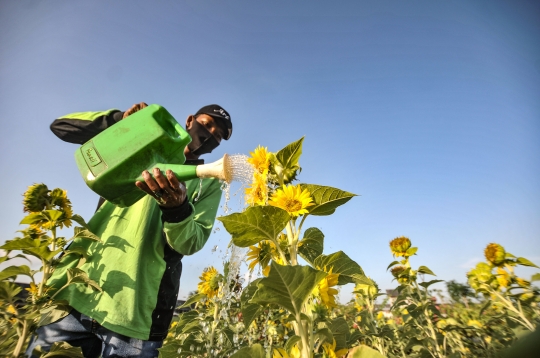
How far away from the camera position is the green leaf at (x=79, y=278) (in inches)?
59.6

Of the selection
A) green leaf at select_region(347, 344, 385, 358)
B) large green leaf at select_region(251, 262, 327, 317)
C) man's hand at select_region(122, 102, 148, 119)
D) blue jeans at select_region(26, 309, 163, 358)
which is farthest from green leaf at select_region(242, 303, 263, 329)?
man's hand at select_region(122, 102, 148, 119)

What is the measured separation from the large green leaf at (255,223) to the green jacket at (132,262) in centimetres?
92

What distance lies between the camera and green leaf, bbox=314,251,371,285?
0.87 meters

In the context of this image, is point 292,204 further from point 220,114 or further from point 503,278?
point 503,278

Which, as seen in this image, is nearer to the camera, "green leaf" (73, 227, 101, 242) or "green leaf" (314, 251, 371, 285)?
"green leaf" (314, 251, 371, 285)

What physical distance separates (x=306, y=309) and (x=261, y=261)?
30 centimetres

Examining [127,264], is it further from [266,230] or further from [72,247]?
[266,230]

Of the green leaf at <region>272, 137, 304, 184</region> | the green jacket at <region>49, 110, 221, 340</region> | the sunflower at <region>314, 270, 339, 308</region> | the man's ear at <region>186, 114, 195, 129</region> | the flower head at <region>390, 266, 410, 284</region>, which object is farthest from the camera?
the man's ear at <region>186, 114, 195, 129</region>

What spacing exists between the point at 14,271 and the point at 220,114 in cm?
181

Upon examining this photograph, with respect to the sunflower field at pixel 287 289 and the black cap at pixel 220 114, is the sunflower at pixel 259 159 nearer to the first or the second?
the sunflower field at pixel 287 289

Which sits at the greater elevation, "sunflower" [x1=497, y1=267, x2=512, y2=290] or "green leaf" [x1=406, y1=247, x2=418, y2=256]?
"green leaf" [x1=406, y1=247, x2=418, y2=256]

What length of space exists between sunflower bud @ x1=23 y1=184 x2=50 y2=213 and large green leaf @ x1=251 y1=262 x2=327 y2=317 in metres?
2.08

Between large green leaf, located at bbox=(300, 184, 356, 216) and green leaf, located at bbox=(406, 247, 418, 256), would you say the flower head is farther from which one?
large green leaf, located at bbox=(300, 184, 356, 216)

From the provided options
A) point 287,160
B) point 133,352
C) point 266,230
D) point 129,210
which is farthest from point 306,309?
point 129,210
